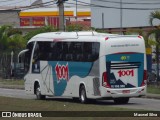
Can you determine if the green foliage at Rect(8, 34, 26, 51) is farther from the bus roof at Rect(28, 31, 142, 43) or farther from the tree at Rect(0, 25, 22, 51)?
the bus roof at Rect(28, 31, 142, 43)

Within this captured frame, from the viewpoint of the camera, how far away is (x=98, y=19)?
8388cm

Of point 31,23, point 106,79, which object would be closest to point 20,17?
point 31,23

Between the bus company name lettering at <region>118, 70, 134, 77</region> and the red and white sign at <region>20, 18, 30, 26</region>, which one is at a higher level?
the bus company name lettering at <region>118, 70, 134, 77</region>

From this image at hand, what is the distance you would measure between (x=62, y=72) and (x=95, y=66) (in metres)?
2.94

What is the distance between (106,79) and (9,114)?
9332mm

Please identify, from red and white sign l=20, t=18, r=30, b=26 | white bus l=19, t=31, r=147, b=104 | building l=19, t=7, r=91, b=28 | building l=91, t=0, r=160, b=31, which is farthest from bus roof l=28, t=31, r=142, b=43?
red and white sign l=20, t=18, r=30, b=26

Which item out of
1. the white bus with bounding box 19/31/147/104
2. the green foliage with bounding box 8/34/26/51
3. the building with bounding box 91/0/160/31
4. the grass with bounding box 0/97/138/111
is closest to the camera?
the grass with bounding box 0/97/138/111

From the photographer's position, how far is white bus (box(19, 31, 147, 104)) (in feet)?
96.8

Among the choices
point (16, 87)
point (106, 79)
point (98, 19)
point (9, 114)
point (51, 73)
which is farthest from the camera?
point (98, 19)

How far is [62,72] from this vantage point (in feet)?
106

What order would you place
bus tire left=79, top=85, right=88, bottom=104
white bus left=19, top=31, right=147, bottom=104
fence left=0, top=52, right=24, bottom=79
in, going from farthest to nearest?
fence left=0, top=52, right=24, bottom=79, bus tire left=79, top=85, right=88, bottom=104, white bus left=19, top=31, right=147, bottom=104

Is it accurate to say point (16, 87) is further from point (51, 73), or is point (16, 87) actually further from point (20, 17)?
point (20, 17)

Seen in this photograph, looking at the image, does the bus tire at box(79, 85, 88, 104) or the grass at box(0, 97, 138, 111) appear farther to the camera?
the bus tire at box(79, 85, 88, 104)

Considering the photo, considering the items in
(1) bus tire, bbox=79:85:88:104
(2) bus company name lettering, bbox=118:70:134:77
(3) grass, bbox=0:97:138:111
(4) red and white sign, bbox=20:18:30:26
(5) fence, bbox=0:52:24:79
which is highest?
(2) bus company name lettering, bbox=118:70:134:77
